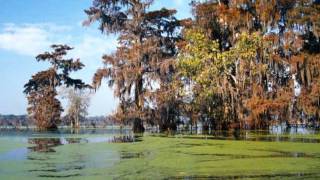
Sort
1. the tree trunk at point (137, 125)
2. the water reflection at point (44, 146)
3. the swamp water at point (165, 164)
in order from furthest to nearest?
the tree trunk at point (137, 125) < the water reflection at point (44, 146) < the swamp water at point (165, 164)

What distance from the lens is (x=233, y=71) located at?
86.5 ft

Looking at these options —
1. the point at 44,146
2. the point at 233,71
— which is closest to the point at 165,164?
the point at 44,146

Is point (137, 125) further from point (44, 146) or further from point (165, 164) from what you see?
point (165, 164)

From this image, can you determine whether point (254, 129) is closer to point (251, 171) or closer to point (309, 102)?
point (309, 102)

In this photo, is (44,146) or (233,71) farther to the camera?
(233,71)

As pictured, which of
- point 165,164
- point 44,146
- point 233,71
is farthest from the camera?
point 233,71

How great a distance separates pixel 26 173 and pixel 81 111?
1417 inches

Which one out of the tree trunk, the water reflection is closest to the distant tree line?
the tree trunk

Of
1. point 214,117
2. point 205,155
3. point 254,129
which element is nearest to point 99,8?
point 214,117

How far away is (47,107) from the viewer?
38.6 m

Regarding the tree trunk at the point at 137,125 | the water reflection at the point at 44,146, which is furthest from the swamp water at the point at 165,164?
the tree trunk at the point at 137,125

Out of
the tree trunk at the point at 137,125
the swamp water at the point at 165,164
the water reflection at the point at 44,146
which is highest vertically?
the tree trunk at the point at 137,125

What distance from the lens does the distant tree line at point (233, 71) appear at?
25.1 metres

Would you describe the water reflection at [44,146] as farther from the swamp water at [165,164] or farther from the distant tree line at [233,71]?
the distant tree line at [233,71]
